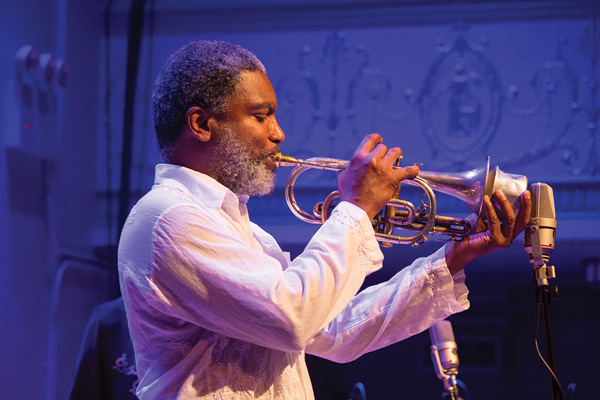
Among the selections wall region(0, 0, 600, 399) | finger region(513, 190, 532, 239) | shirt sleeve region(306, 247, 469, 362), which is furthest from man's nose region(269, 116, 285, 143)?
wall region(0, 0, 600, 399)

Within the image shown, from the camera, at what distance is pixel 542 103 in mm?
3068

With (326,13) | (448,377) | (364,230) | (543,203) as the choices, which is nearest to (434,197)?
(543,203)

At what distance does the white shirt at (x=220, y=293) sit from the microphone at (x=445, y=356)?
1.73 feet

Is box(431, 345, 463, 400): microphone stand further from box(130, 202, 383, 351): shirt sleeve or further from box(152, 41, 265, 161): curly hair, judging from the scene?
box(152, 41, 265, 161): curly hair

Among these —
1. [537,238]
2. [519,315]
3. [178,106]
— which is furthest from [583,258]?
[178,106]

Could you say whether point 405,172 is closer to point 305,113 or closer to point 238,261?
point 238,261

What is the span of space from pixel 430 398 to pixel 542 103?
181cm

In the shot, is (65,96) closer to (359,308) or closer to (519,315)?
(359,308)

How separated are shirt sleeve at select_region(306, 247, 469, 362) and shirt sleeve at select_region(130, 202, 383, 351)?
0.37 metres

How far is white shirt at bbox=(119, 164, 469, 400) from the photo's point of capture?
1261mm

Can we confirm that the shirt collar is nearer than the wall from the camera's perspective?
Yes

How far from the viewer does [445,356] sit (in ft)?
5.92

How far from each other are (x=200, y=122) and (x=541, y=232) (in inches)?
35.6

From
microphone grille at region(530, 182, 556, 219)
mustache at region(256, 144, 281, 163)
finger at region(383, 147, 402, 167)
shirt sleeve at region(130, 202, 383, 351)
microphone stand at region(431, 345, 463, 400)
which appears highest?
finger at region(383, 147, 402, 167)
